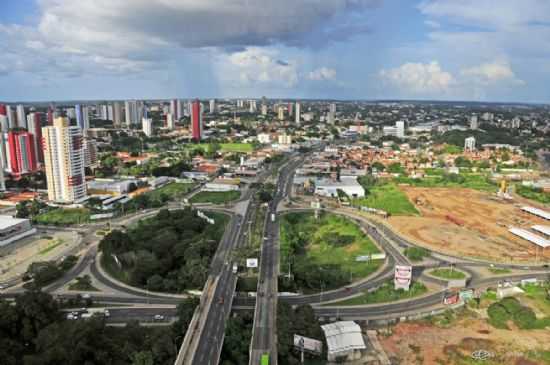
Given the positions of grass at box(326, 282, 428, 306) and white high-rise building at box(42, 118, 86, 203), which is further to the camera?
white high-rise building at box(42, 118, 86, 203)

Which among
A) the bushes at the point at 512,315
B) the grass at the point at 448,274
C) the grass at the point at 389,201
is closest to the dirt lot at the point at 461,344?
the bushes at the point at 512,315

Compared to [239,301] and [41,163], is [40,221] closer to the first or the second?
[239,301]

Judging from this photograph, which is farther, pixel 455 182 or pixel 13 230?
pixel 455 182

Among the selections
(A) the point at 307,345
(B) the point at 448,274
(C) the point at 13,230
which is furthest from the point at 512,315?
(C) the point at 13,230

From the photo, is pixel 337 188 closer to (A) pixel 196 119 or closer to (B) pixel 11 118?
(A) pixel 196 119

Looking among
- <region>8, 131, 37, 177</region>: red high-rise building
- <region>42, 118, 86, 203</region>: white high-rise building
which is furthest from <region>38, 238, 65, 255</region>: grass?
<region>8, 131, 37, 177</region>: red high-rise building

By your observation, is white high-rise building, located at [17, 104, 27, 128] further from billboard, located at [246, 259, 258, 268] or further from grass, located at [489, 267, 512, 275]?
grass, located at [489, 267, 512, 275]

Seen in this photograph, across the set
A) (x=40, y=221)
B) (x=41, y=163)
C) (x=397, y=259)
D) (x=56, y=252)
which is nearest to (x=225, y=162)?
(x=41, y=163)
